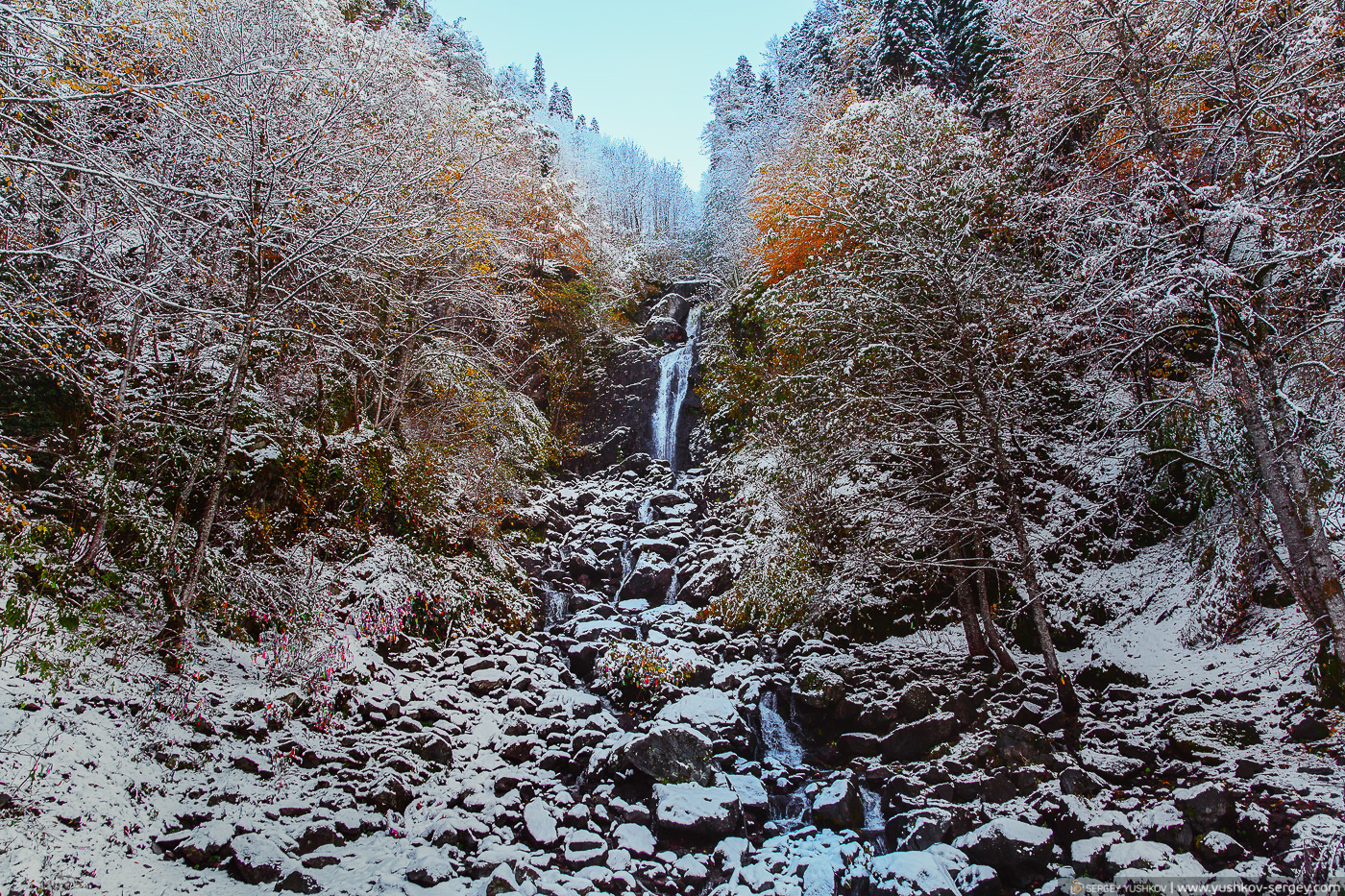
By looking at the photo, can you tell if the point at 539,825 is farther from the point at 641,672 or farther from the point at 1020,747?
the point at 1020,747

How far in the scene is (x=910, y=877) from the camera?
5.00 m

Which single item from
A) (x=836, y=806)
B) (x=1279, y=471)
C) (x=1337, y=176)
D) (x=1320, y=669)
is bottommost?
(x=836, y=806)

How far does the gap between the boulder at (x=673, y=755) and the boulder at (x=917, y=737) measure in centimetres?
222

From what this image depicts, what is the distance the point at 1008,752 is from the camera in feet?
20.4

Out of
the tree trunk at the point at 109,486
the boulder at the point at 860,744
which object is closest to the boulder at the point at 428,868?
the tree trunk at the point at 109,486

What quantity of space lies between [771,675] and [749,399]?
6141 millimetres

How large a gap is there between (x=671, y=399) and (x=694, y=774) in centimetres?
1321

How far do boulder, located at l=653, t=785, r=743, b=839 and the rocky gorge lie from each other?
26mm

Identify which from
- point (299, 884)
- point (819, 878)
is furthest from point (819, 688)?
point (299, 884)

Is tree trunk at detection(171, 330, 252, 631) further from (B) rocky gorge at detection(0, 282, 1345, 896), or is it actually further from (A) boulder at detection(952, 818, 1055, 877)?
(A) boulder at detection(952, 818, 1055, 877)

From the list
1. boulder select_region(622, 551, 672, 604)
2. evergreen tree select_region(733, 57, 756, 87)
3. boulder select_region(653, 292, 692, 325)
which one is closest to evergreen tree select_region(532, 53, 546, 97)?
evergreen tree select_region(733, 57, 756, 87)

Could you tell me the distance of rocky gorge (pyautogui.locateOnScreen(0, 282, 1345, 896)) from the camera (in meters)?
4.50

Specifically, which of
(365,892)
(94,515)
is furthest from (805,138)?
(365,892)

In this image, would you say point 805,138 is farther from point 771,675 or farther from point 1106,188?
point 771,675
